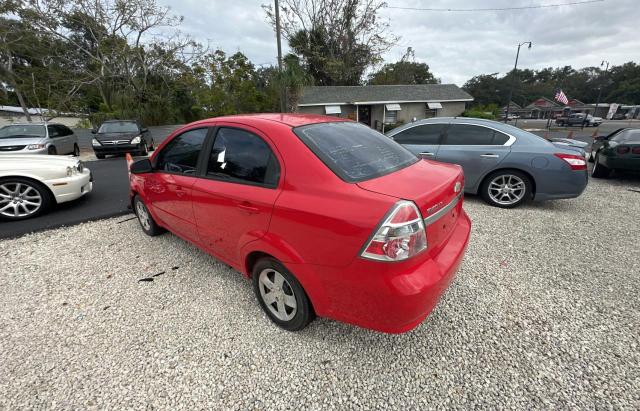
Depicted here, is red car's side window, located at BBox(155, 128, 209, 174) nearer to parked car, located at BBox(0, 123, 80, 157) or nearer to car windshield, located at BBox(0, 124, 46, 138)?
parked car, located at BBox(0, 123, 80, 157)

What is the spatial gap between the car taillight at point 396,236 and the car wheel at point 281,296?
645 mm

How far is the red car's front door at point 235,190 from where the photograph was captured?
6.31 feet

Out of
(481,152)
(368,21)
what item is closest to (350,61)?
(368,21)

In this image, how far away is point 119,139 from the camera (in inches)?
411

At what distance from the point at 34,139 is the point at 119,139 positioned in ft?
7.37

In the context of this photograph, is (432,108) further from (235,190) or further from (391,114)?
(235,190)

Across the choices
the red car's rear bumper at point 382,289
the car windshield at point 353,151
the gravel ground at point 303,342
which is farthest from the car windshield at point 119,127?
the red car's rear bumper at point 382,289

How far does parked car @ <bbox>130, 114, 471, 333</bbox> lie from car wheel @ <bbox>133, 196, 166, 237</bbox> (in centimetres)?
124

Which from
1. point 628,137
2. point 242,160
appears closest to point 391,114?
point 628,137

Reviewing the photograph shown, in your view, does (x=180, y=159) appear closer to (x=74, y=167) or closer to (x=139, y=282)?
(x=139, y=282)

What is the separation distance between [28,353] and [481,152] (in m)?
5.75

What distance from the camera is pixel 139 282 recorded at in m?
2.79

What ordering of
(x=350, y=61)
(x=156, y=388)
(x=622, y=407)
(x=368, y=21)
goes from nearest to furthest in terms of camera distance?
(x=622, y=407), (x=156, y=388), (x=368, y=21), (x=350, y=61)

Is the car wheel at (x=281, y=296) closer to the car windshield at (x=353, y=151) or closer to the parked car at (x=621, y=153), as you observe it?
the car windshield at (x=353, y=151)
